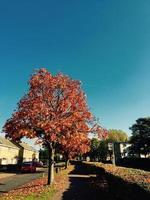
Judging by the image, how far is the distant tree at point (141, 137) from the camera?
6769 centimetres

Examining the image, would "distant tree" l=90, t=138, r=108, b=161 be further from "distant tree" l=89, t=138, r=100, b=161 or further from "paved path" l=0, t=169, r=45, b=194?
"paved path" l=0, t=169, r=45, b=194

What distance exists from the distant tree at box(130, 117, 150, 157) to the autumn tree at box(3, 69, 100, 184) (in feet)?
157

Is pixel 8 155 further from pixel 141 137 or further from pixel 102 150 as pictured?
pixel 102 150

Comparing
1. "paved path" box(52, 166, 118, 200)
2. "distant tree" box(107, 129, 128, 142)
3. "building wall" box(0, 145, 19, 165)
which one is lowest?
"paved path" box(52, 166, 118, 200)

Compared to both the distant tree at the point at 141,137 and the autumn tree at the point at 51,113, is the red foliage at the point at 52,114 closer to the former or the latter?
the autumn tree at the point at 51,113

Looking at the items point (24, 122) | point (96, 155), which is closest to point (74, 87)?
point (24, 122)

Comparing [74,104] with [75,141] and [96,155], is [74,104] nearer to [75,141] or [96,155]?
[75,141]

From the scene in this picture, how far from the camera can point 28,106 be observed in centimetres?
2114

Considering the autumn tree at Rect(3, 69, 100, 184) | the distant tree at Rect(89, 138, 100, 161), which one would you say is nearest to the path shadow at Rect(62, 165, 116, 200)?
the autumn tree at Rect(3, 69, 100, 184)

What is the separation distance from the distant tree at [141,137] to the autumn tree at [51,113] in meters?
47.9

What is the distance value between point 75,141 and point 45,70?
6.93 metres

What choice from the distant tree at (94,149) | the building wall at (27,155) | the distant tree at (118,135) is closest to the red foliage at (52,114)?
the building wall at (27,155)

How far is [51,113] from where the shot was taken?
22.0 m

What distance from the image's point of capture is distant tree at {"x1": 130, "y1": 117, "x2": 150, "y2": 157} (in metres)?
67.7
